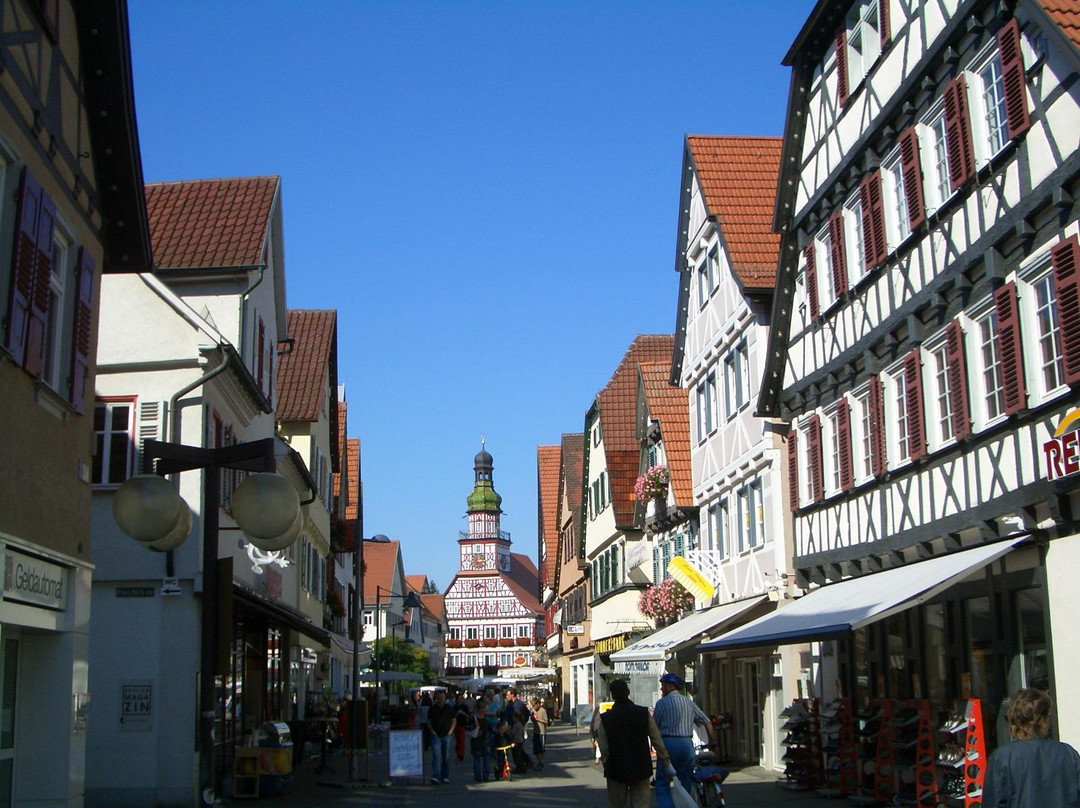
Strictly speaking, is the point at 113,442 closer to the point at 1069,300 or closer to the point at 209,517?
the point at 209,517

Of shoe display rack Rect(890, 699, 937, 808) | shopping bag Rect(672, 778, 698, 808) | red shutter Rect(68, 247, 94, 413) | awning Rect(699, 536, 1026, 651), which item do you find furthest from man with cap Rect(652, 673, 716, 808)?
red shutter Rect(68, 247, 94, 413)

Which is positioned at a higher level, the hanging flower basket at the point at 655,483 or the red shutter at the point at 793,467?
the hanging flower basket at the point at 655,483

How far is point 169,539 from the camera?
8109 millimetres

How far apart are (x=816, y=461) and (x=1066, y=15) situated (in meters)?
8.78

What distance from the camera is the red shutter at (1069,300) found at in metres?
11.6

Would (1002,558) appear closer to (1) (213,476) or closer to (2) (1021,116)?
(2) (1021,116)

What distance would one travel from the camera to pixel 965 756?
13258 mm

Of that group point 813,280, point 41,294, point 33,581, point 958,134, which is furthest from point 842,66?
point 33,581

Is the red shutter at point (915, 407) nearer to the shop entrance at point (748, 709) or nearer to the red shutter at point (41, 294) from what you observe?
the shop entrance at point (748, 709)

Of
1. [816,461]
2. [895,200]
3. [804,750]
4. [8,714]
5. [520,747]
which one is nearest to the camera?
[8,714]

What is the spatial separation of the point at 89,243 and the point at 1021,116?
9.00 meters

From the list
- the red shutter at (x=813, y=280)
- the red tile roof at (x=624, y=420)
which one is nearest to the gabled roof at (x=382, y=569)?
the red tile roof at (x=624, y=420)

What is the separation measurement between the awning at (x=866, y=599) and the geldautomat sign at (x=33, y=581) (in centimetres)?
740

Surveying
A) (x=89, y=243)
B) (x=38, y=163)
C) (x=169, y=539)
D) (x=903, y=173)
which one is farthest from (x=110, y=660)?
(x=903, y=173)
